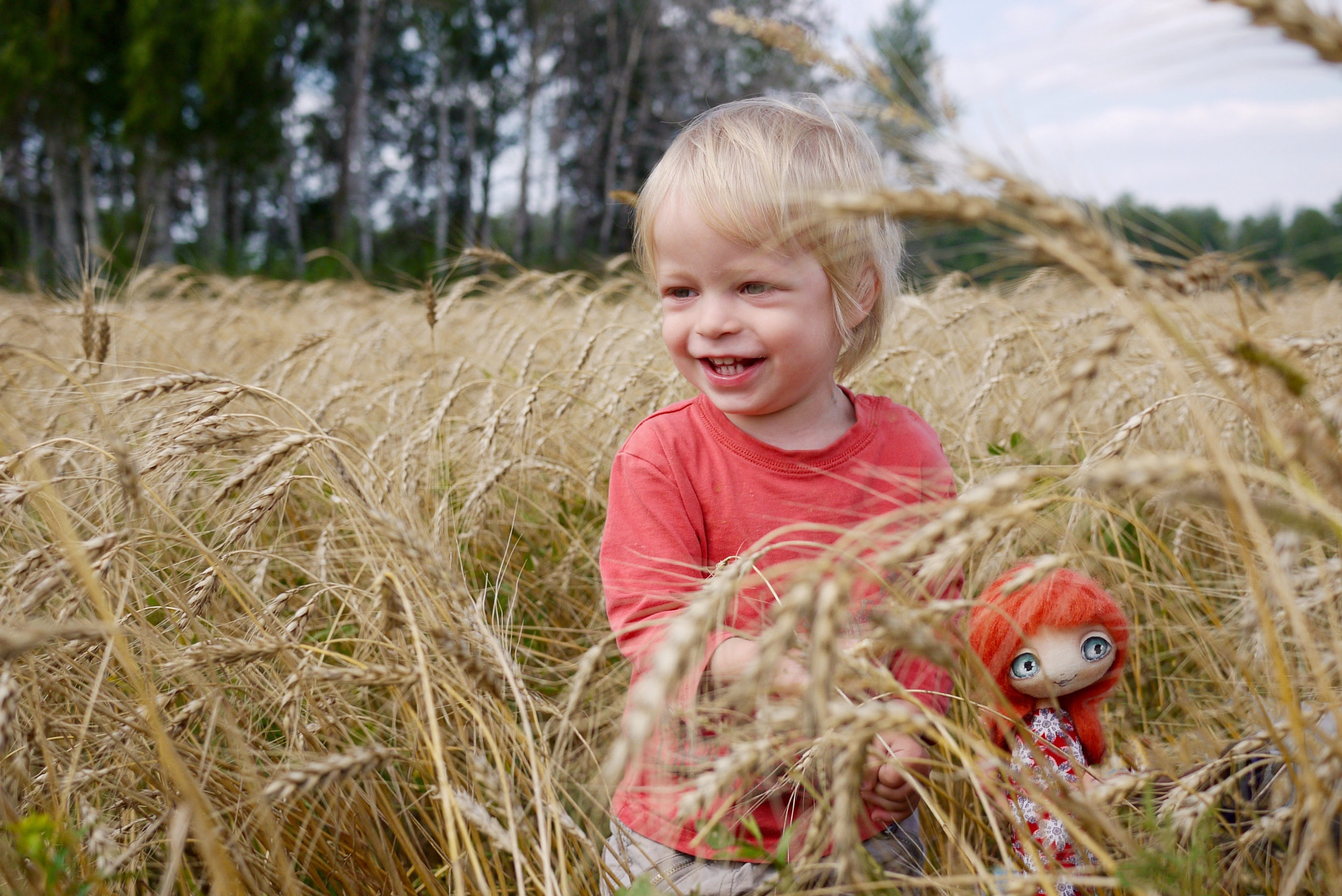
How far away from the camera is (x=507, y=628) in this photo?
132cm

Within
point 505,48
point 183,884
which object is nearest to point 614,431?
point 183,884

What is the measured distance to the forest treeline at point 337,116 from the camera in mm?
14250

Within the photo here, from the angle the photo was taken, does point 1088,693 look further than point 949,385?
No

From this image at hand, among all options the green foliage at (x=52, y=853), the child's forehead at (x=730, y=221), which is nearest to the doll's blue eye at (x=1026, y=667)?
the child's forehead at (x=730, y=221)

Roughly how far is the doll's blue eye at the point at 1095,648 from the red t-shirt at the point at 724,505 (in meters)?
0.22

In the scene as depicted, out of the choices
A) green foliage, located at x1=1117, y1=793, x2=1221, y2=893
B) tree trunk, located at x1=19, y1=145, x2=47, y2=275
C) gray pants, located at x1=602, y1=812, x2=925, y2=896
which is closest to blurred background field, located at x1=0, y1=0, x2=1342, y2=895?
green foliage, located at x1=1117, y1=793, x2=1221, y2=893

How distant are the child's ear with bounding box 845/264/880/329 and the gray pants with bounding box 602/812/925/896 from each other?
854 mm

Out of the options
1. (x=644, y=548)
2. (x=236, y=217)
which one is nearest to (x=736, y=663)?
(x=644, y=548)

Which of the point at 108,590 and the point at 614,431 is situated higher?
the point at 614,431

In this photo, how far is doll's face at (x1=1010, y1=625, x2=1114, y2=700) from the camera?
4.05ft

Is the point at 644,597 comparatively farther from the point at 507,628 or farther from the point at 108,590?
the point at 108,590

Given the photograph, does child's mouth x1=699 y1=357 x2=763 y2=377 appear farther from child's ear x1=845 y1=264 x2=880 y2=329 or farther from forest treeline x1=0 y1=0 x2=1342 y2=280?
forest treeline x1=0 y1=0 x2=1342 y2=280

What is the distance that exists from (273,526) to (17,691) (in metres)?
1.46

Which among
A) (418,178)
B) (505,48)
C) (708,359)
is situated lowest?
(708,359)
